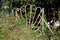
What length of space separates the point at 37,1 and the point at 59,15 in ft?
2.30

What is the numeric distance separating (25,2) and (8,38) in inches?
49.8

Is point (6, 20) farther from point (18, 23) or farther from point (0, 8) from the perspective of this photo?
point (0, 8)

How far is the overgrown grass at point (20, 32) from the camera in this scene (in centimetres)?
538

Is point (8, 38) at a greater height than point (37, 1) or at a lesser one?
lesser

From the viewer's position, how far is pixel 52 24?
21.3 ft

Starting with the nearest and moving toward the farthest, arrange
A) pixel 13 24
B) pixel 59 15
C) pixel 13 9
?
pixel 13 24, pixel 59 15, pixel 13 9

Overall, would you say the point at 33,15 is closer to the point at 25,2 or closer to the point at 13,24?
the point at 25,2

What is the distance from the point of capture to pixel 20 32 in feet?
17.9

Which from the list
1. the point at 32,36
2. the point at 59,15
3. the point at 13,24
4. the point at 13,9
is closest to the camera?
the point at 32,36

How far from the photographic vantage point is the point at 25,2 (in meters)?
6.30

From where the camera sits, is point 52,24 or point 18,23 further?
point 52,24

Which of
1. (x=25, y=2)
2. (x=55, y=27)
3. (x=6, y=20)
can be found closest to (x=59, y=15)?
(x=55, y=27)

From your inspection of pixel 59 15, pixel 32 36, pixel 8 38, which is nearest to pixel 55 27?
pixel 59 15

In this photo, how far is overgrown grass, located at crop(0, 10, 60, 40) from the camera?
5383 millimetres
